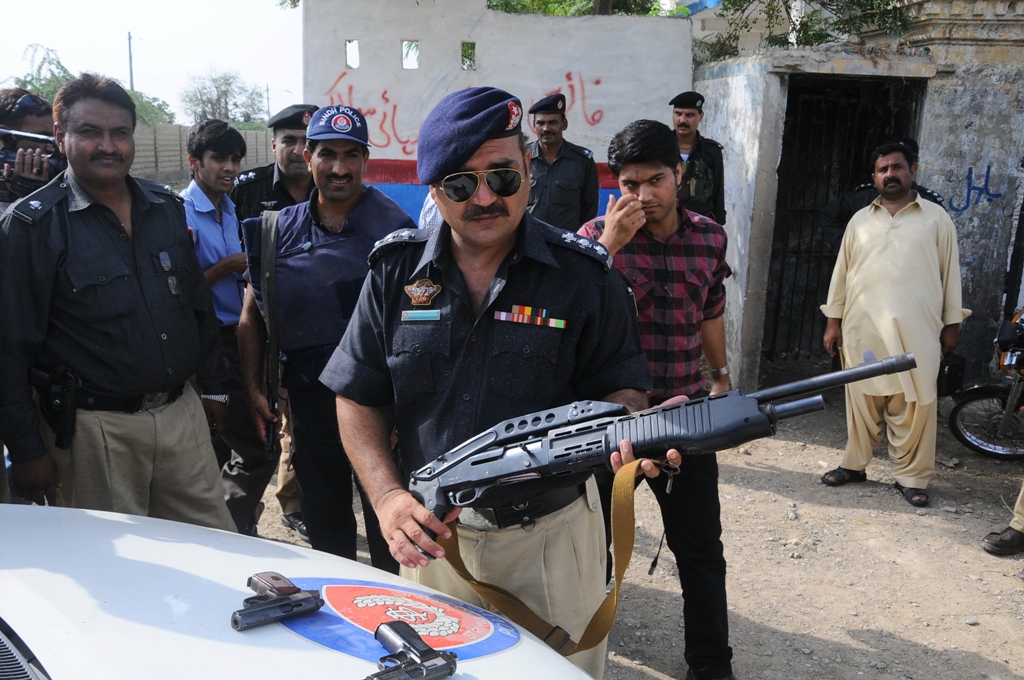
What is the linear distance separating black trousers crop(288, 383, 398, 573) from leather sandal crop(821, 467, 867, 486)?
3162 mm

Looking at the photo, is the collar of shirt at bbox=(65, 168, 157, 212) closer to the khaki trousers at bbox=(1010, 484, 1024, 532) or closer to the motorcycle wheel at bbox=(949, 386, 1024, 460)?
the khaki trousers at bbox=(1010, 484, 1024, 532)

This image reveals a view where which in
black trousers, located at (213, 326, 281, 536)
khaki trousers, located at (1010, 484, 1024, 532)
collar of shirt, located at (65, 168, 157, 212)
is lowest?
khaki trousers, located at (1010, 484, 1024, 532)

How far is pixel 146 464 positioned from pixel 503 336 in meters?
1.75

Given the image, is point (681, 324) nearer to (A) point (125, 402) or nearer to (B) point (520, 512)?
(B) point (520, 512)

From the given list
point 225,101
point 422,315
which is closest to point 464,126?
point 422,315

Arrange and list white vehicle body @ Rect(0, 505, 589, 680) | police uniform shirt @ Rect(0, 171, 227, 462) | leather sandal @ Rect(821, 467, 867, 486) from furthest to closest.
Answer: leather sandal @ Rect(821, 467, 867, 486)
police uniform shirt @ Rect(0, 171, 227, 462)
white vehicle body @ Rect(0, 505, 589, 680)

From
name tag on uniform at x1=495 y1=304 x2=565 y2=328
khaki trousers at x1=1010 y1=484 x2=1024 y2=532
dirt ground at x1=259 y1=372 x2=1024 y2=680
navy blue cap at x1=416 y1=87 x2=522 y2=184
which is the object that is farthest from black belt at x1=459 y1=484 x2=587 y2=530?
khaki trousers at x1=1010 y1=484 x2=1024 y2=532

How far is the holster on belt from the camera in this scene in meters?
2.83

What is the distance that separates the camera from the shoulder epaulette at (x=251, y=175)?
4293 millimetres

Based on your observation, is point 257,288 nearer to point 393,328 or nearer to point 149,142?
point 393,328

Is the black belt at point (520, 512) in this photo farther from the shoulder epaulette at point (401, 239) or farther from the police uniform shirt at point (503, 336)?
the shoulder epaulette at point (401, 239)

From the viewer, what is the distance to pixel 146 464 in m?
3.04

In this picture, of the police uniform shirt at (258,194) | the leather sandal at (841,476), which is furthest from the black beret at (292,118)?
the leather sandal at (841,476)

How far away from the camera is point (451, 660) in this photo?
1426 mm
